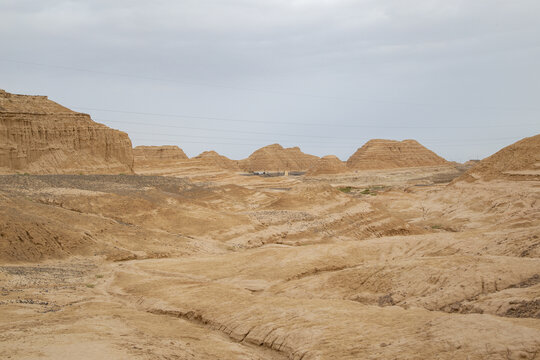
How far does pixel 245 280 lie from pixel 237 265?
226cm

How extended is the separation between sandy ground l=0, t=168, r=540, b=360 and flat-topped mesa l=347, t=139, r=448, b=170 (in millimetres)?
83413

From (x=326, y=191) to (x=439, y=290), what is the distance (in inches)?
1123

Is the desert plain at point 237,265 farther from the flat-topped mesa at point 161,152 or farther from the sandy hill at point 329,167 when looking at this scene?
the flat-topped mesa at point 161,152

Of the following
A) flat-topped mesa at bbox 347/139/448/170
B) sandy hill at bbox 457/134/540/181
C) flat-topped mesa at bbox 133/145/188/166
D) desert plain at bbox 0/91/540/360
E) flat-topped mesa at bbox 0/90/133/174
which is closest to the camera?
desert plain at bbox 0/91/540/360

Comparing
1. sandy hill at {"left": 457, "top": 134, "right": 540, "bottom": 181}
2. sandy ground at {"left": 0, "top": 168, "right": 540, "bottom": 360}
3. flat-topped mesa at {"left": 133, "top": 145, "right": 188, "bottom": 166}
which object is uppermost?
flat-topped mesa at {"left": 133, "top": 145, "right": 188, "bottom": 166}

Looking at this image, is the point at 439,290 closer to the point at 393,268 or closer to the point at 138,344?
the point at 393,268

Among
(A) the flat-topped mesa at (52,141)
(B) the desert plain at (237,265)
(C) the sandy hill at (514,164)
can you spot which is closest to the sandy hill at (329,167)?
(C) the sandy hill at (514,164)

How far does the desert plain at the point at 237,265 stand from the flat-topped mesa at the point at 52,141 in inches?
4.9

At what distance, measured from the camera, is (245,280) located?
19.6 metres

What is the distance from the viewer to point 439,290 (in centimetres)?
1411

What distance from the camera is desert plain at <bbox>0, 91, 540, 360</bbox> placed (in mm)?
10633

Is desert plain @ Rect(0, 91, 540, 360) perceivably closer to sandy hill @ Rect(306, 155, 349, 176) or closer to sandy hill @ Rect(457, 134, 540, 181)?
sandy hill @ Rect(457, 134, 540, 181)

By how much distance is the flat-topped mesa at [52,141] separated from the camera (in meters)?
42.6

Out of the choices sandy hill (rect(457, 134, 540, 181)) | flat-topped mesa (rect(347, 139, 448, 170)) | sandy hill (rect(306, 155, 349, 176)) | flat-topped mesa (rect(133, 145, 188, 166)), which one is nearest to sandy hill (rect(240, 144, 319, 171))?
flat-topped mesa (rect(347, 139, 448, 170))
